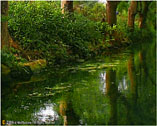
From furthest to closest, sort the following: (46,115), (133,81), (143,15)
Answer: (143,15)
(133,81)
(46,115)

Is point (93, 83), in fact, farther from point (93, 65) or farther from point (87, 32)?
point (87, 32)

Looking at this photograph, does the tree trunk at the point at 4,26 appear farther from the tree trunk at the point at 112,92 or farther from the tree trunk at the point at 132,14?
the tree trunk at the point at 132,14

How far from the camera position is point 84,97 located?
8016 mm

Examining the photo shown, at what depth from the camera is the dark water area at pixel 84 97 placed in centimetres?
636

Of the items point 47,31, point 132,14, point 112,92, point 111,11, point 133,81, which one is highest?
point 132,14

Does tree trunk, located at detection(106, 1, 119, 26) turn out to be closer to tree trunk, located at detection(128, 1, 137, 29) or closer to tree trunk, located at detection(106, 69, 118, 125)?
tree trunk, located at detection(128, 1, 137, 29)

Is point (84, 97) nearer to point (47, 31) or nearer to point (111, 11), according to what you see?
point (47, 31)

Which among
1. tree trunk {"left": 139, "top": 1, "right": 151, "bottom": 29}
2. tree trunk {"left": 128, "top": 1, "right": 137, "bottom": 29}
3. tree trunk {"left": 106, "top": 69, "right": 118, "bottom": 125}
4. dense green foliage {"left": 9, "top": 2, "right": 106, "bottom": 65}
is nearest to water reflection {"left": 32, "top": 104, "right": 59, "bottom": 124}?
tree trunk {"left": 106, "top": 69, "right": 118, "bottom": 125}

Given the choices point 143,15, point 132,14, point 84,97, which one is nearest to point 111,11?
point 132,14

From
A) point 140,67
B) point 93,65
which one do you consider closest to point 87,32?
point 93,65

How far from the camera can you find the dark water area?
6.36 metres

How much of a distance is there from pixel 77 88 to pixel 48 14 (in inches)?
248

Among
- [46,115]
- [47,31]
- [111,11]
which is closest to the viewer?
[46,115]

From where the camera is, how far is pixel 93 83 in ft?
31.7
